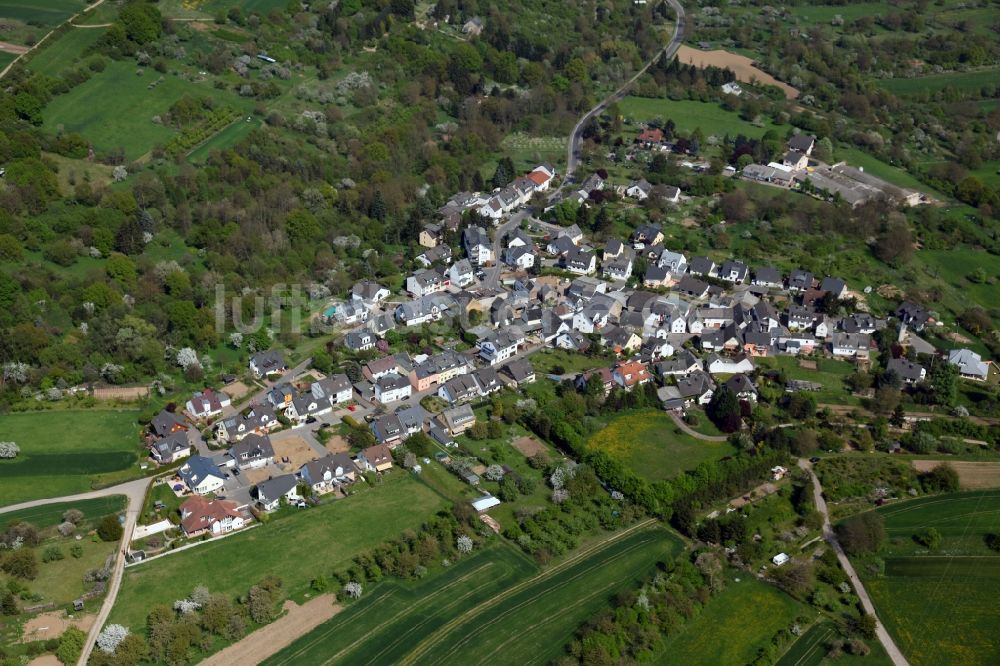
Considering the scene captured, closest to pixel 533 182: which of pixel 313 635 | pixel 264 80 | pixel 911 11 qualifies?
pixel 264 80

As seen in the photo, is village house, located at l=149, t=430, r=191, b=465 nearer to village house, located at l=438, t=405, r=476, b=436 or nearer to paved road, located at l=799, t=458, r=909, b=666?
village house, located at l=438, t=405, r=476, b=436

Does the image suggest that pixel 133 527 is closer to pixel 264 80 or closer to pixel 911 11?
pixel 264 80

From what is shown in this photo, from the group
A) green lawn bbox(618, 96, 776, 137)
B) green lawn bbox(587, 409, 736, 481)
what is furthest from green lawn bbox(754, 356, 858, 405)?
green lawn bbox(618, 96, 776, 137)

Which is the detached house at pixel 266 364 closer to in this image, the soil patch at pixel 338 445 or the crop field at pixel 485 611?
the soil patch at pixel 338 445

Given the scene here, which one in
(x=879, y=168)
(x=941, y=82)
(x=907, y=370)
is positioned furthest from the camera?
(x=941, y=82)

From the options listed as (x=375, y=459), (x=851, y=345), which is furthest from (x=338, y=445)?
(x=851, y=345)

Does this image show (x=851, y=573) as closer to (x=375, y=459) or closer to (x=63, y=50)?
(x=375, y=459)
